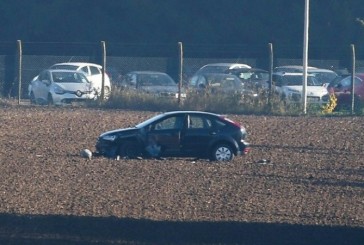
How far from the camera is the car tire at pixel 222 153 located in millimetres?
21391

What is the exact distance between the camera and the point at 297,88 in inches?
1420

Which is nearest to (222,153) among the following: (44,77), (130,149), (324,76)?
(130,149)

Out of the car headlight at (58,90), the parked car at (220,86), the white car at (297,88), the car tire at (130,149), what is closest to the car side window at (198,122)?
the car tire at (130,149)

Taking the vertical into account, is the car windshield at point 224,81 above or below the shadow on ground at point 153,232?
above

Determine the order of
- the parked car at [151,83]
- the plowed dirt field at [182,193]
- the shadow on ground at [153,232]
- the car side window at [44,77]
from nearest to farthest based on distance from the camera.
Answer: the shadow on ground at [153,232]
the plowed dirt field at [182,193]
the parked car at [151,83]
the car side window at [44,77]

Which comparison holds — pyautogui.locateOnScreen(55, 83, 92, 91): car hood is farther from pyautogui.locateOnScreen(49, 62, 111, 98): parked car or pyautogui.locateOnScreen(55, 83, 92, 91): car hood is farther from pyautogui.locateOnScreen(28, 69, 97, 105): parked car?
pyautogui.locateOnScreen(49, 62, 111, 98): parked car

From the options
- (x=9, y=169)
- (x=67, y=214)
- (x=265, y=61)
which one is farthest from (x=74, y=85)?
(x=67, y=214)

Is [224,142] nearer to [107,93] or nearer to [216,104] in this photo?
[216,104]

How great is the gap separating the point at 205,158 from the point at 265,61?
24.4 meters

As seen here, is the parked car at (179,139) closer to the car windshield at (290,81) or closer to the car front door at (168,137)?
the car front door at (168,137)

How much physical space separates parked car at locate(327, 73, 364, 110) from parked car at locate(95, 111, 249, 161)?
1362 centimetres

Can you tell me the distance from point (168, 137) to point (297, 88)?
15450 mm

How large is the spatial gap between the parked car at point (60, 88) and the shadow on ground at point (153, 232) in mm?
20959

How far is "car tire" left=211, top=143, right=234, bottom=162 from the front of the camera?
21391mm
